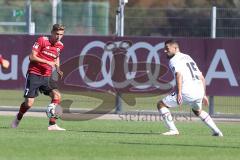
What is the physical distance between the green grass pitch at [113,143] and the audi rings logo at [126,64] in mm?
4496

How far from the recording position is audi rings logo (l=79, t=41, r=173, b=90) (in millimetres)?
24188

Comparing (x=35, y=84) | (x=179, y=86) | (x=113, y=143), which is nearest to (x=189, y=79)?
(x=179, y=86)

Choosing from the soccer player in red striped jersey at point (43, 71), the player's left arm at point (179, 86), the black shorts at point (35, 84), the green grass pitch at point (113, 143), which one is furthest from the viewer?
the black shorts at point (35, 84)

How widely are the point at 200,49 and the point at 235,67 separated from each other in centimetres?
108

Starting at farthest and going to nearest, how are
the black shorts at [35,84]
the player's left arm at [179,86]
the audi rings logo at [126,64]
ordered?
1. the audi rings logo at [126,64]
2. the black shorts at [35,84]
3. the player's left arm at [179,86]

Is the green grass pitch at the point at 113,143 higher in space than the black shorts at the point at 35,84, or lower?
lower

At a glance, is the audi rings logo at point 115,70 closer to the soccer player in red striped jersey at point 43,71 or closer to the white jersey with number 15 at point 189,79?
the soccer player in red striped jersey at point 43,71

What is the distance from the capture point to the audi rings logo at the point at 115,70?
24203 mm

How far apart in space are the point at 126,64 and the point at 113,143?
9.47 metres

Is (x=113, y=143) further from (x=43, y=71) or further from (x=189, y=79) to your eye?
(x=43, y=71)

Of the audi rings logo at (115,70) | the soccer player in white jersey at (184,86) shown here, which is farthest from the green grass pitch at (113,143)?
the audi rings logo at (115,70)

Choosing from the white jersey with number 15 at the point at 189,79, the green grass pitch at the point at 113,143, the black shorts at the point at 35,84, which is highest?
the white jersey with number 15 at the point at 189,79

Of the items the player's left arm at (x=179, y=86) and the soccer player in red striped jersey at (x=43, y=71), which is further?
the soccer player in red striped jersey at (x=43, y=71)

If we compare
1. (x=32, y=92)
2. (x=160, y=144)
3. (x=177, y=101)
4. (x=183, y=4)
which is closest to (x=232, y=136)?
(x=177, y=101)
